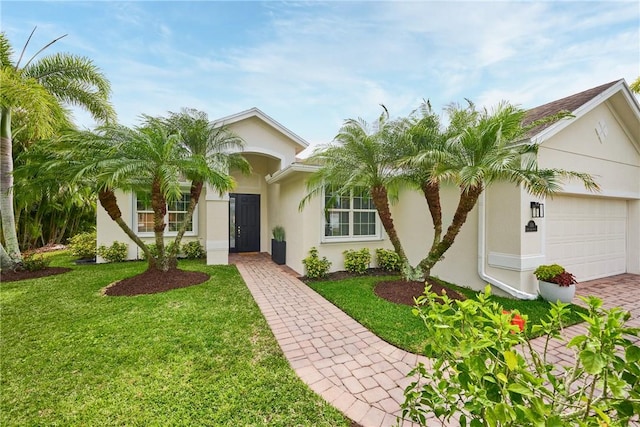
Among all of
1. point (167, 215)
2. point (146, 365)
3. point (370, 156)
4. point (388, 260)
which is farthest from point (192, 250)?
point (370, 156)

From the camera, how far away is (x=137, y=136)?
6746 millimetres

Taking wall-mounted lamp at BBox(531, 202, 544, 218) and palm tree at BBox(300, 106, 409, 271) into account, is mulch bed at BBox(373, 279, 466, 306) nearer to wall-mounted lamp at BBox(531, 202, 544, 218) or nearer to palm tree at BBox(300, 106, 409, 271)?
palm tree at BBox(300, 106, 409, 271)

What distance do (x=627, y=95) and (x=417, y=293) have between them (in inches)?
341

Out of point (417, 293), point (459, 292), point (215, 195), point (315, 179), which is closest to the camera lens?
point (417, 293)

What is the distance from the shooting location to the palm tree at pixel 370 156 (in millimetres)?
6441

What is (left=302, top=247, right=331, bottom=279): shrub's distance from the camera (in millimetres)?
8266

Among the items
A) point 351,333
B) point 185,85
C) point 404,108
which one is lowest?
point 351,333

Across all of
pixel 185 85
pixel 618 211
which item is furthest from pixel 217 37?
pixel 618 211

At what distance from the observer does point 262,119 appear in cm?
1122

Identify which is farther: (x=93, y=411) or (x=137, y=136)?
(x=137, y=136)

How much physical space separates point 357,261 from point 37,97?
1015 cm

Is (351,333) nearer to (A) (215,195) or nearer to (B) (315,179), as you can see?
(B) (315,179)

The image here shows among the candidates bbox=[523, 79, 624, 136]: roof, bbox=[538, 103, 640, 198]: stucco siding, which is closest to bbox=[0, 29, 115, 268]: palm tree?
bbox=[523, 79, 624, 136]: roof

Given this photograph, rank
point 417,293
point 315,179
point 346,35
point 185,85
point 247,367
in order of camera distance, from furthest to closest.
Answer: point 185,85
point 346,35
point 315,179
point 417,293
point 247,367
